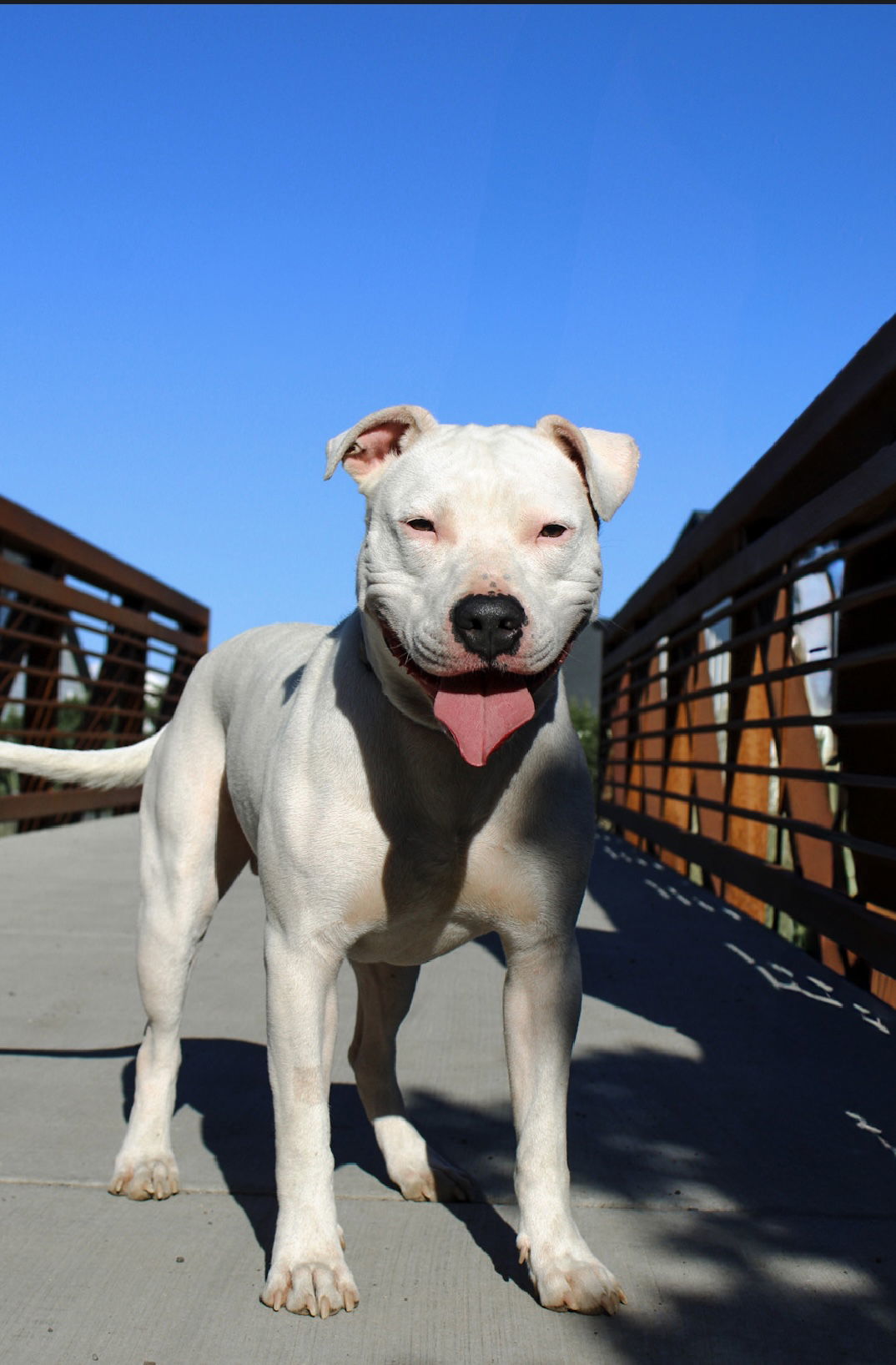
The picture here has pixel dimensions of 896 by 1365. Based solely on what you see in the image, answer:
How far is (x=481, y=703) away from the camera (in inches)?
94.0

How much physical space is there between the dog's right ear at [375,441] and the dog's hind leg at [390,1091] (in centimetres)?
126

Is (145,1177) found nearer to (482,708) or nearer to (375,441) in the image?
(482,708)

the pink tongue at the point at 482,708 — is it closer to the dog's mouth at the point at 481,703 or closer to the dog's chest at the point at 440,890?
the dog's mouth at the point at 481,703

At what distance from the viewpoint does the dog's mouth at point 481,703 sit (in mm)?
2365

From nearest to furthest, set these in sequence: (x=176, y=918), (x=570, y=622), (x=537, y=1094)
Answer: (x=570, y=622) → (x=537, y=1094) → (x=176, y=918)

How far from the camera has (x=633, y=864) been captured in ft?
31.2

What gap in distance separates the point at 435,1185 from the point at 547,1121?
0.51m

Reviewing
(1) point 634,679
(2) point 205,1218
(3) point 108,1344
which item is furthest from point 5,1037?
Answer: (1) point 634,679

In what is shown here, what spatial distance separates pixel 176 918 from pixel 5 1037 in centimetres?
135

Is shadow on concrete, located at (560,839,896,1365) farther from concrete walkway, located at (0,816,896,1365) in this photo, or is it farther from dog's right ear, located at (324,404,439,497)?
dog's right ear, located at (324,404,439,497)

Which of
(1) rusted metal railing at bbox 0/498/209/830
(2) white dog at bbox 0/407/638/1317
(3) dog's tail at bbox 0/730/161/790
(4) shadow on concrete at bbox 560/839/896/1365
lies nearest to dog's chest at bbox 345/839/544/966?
(2) white dog at bbox 0/407/638/1317

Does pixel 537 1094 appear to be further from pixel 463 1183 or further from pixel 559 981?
Answer: pixel 463 1183

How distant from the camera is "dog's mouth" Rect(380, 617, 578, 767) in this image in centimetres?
237

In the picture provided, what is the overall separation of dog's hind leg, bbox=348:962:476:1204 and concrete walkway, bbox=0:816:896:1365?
83 mm
